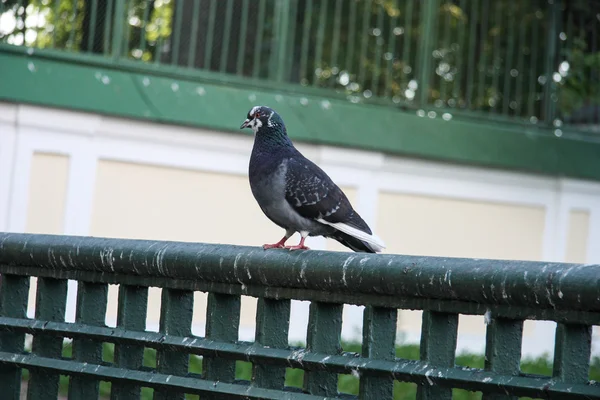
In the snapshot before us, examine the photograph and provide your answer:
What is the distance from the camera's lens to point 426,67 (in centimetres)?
955

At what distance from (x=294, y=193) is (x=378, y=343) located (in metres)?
1.95

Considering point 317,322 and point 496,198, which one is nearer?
point 317,322

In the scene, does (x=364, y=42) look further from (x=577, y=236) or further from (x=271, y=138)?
(x=271, y=138)

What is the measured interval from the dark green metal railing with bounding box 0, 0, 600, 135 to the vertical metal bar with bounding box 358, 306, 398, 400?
5.97 meters

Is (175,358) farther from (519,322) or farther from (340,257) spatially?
(519,322)

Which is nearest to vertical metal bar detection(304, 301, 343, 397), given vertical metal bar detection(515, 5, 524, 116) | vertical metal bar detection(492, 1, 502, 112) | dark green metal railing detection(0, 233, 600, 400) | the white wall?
dark green metal railing detection(0, 233, 600, 400)

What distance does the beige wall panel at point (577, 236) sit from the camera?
10.1m

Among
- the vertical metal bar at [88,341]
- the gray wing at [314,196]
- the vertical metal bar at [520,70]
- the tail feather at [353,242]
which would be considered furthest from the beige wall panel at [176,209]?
the vertical metal bar at [88,341]

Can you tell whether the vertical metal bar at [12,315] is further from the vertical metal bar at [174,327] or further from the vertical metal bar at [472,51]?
the vertical metal bar at [472,51]

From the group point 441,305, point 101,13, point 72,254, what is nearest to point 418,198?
point 101,13

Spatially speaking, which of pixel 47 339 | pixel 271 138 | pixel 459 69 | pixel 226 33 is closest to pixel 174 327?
pixel 47 339

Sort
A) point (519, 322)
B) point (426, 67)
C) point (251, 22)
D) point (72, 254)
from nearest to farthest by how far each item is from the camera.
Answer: point (519, 322) → point (72, 254) → point (251, 22) → point (426, 67)

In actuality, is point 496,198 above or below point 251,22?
below

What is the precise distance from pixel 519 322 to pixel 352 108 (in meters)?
6.90
